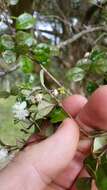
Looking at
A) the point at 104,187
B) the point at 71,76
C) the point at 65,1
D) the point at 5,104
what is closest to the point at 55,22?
the point at 65,1

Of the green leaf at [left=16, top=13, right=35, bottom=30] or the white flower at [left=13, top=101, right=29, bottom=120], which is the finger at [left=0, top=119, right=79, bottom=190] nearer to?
the white flower at [left=13, top=101, right=29, bottom=120]

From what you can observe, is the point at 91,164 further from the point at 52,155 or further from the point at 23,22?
the point at 23,22

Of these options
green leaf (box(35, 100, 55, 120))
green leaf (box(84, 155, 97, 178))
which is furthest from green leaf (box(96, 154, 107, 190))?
green leaf (box(35, 100, 55, 120))

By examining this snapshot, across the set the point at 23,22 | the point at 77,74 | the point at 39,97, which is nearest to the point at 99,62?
the point at 77,74

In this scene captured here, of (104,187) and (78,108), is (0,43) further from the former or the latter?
(104,187)

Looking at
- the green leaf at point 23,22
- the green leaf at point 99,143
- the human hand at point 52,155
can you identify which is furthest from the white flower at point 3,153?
the green leaf at point 23,22

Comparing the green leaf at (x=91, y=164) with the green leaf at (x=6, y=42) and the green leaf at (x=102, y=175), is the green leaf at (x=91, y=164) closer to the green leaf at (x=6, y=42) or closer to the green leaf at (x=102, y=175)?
the green leaf at (x=102, y=175)
